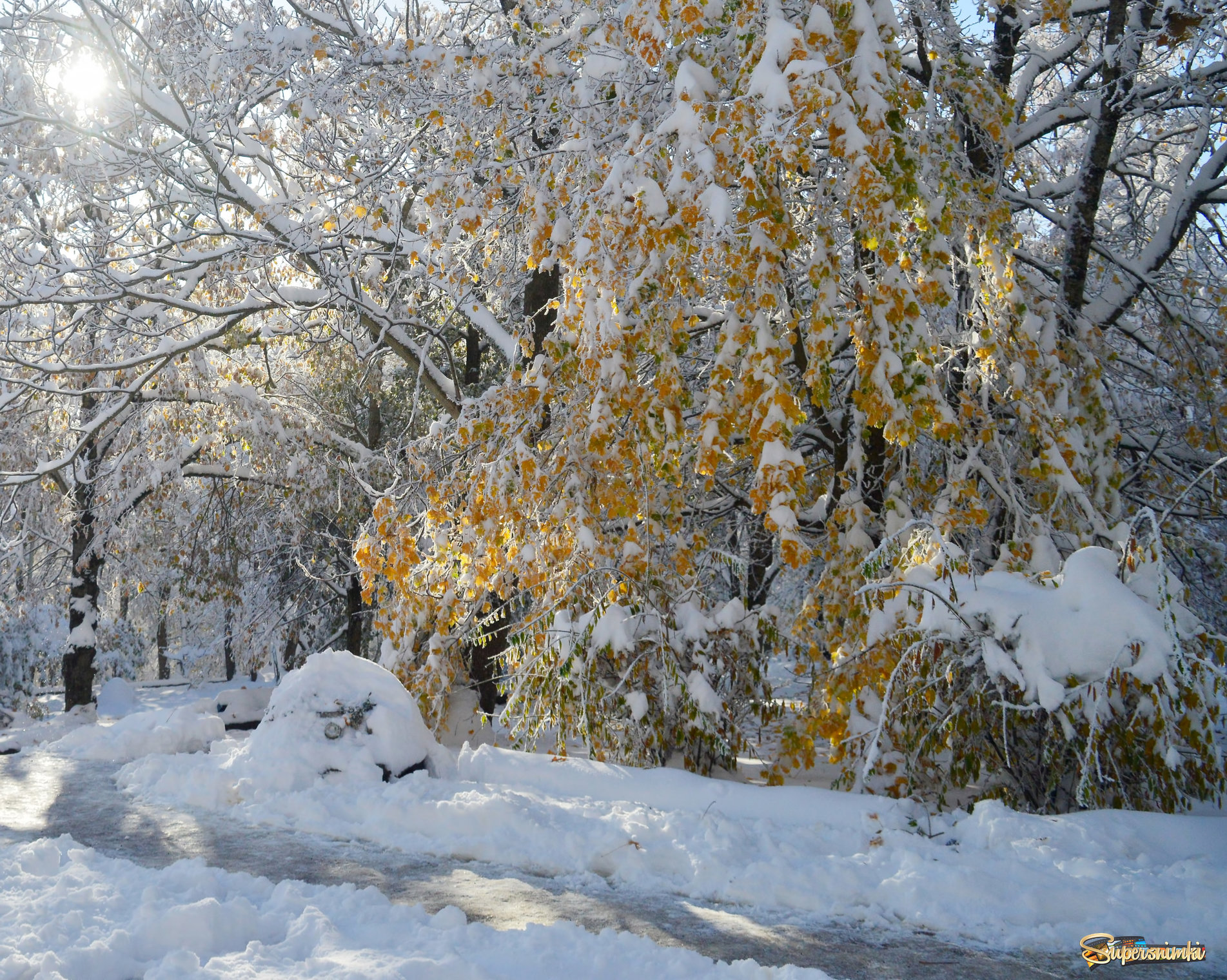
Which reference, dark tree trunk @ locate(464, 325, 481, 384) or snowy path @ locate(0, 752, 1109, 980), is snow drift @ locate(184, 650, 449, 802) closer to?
snowy path @ locate(0, 752, 1109, 980)

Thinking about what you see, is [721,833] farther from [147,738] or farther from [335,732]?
[147,738]

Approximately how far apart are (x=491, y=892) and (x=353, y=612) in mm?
11235

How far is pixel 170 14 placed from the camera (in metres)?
9.35

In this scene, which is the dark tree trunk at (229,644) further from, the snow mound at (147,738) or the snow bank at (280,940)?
the snow bank at (280,940)

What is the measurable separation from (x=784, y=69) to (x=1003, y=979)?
3766mm

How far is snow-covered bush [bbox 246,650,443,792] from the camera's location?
637 centimetres

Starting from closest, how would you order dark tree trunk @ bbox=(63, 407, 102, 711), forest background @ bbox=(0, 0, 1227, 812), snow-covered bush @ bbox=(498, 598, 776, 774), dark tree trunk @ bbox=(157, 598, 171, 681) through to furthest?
forest background @ bbox=(0, 0, 1227, 812), snow-covered bush @ bbox=(498, 598, 776, 774), dark tree trunk @ bbox=(63, 407, 102, 711), dark tree trunk @ bbox=(157, 598, 171, 681)

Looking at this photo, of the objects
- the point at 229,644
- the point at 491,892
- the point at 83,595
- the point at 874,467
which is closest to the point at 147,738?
the point at 491,892

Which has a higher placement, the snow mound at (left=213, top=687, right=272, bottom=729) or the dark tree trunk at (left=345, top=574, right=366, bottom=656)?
the dark tree trunk at (left=345, top=574, right=366, bottom=656)

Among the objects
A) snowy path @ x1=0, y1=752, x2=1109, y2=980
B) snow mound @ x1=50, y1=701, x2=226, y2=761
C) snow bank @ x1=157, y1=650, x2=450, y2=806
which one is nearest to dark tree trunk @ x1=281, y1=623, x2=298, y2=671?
snow mound @ x1=50, y1=701, x2=226, y2=761

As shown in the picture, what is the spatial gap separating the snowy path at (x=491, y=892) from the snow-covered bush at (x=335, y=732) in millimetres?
619

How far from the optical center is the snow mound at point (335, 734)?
20.9 feet

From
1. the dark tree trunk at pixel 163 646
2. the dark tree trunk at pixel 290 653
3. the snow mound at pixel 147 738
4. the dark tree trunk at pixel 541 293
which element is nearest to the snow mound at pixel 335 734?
the snow mound at pixel 147 738

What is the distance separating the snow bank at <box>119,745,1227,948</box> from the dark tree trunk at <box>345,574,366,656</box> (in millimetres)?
8962
